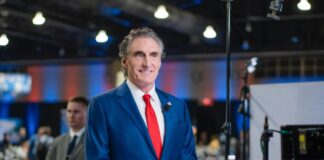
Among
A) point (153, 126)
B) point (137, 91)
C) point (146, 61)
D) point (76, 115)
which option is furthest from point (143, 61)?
point (76, 115)

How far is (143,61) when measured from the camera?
2408mm

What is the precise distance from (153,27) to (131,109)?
1059cm

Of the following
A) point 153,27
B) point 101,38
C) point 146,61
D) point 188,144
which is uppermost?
point 153,27

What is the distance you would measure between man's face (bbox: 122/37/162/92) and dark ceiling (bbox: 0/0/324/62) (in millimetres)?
6764

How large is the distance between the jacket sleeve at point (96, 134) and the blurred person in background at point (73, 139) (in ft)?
6.06

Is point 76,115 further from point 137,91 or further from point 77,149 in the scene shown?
point 137,91

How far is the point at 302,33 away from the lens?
1377 cm

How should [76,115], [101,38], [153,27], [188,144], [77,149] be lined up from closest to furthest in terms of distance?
[188,144]
[77,149]
[76,115]
[101,38]
[153,27]

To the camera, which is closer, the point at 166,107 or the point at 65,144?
the point at 166,107

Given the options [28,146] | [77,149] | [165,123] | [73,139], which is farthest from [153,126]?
[28,146]

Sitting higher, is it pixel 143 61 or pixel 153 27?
pixel 153 27

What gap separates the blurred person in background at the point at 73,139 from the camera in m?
4.33

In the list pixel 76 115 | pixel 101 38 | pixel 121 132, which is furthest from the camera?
pixel 101 38

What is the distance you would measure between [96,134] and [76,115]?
90.1 inches
